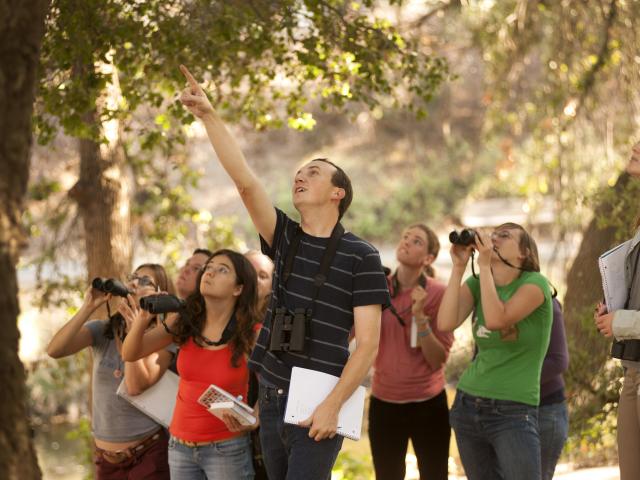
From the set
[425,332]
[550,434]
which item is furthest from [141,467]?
[550,434]

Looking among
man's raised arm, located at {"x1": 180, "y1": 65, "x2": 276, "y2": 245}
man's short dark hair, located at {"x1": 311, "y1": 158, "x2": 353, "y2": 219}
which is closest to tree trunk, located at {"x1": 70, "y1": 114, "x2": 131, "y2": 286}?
man's short dark hair, located at {"x1": 311, "y1": 158, "x2": 353, "y2": 219}

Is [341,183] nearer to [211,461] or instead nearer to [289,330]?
[289,330]

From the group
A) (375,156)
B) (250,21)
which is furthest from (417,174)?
(250,21)

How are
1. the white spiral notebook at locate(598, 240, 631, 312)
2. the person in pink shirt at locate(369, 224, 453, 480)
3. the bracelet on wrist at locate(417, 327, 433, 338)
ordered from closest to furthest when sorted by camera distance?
the white spiral notebook at locate(598, 240, 631, 312)
the bracelet on wrist at locate(417, 327, 433, 338)
the person in pink shirt at locate(369, 224, 453, 480)

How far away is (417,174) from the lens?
2333cm

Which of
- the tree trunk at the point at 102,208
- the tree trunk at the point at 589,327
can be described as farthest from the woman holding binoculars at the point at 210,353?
the tree trunk at the point at 102,208

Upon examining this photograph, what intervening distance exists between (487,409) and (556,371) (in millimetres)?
589

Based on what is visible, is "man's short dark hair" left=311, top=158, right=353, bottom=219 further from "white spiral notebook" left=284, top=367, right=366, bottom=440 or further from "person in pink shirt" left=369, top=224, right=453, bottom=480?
"person in pink shirt" left=369, top=224, right=453, bottom=480

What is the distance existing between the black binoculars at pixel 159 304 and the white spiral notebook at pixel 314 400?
86 centimetres

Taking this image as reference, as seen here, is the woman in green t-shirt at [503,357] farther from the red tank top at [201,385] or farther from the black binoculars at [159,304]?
the black binoculars at [159,304]

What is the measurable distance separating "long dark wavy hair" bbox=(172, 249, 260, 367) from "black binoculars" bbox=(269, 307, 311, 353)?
0.75m

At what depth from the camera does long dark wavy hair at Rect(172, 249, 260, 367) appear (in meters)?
4.12

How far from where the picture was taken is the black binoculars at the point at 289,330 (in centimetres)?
332

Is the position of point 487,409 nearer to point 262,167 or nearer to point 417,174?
point 417,174
